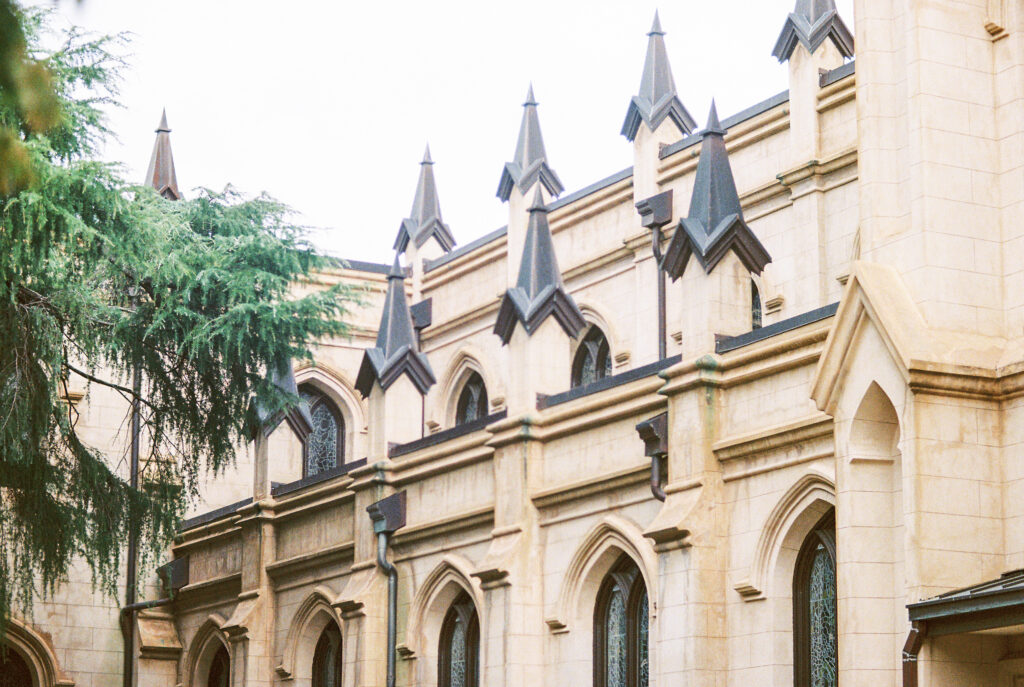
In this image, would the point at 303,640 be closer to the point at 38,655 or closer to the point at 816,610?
the point at 38,655

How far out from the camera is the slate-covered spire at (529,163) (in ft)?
95.2

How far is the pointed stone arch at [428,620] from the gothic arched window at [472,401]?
324 inches

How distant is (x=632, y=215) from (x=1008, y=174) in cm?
1345

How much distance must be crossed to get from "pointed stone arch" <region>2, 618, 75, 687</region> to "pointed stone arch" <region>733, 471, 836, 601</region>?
50.7ft

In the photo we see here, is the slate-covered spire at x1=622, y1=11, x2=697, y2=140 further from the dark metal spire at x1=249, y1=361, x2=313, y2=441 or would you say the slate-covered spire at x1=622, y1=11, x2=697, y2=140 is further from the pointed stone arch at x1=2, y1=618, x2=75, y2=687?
the pointed stone arch at x1=2, y1=618, x2=75, y2=687

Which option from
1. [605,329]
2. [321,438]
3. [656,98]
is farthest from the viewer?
[321,438]

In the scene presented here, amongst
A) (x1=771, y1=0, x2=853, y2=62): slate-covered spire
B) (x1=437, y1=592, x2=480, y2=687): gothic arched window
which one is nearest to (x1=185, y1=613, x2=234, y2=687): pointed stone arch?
(x1=437, y1=592, x2=480, y2=687): gothic arched window

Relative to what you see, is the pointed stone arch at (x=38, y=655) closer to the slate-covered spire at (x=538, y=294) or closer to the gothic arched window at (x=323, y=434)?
the gothic arched window at (x=323, y=434)

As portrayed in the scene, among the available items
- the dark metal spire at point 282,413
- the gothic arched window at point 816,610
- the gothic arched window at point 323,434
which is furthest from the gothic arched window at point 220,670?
the gothic arched window at point 816,610

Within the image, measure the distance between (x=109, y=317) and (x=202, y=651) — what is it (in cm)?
866

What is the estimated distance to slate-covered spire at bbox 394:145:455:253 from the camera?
109 feet

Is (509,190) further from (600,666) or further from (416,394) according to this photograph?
(600,666)

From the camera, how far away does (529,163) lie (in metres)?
29.3

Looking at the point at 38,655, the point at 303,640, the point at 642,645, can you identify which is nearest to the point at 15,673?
the point at 38,655
